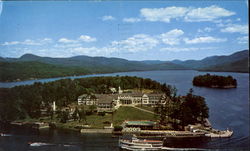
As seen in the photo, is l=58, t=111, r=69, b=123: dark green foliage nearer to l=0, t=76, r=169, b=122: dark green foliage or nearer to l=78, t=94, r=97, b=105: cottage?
l=0, t=76, r=169, b=122: dark green foliage

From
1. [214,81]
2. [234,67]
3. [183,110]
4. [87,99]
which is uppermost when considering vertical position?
[234,67]

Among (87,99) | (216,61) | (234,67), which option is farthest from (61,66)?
(234,67)

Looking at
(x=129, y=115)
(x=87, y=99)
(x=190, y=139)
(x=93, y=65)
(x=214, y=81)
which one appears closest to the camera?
(x=190, y=139)

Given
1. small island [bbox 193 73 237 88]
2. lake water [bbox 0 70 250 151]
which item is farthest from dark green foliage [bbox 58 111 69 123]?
small island [bbox 193 73 237 88]

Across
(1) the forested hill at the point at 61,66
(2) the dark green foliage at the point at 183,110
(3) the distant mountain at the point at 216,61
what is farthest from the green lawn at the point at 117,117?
(3) the distant mountain at the point at 216,61

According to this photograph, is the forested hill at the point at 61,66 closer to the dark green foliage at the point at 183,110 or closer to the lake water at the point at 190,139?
the lake water at the point at 190,139

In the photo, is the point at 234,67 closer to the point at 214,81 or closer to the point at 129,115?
the point at 214,81
